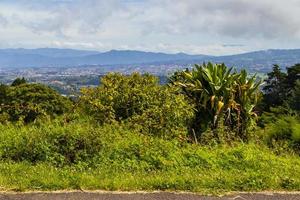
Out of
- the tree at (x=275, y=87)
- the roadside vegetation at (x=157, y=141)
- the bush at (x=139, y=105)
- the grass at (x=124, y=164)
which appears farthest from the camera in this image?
the tree at (x=275, y=87)

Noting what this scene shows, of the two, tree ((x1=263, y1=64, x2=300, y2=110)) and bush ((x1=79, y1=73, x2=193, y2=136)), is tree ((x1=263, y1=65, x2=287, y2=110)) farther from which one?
bush ((x1=79, y1=73, x2=193, y2=136))

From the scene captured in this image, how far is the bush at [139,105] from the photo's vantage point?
333 inches

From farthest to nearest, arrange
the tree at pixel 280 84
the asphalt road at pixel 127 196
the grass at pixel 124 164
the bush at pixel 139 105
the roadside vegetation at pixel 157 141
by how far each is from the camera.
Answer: the tree at pixel 280 84, the bush at pixel 139 105, the roadside vegetation at pixel 157 141, the grass at pixel 124 164, the asphalt road at pixel 127 196

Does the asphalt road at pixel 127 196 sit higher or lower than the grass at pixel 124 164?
lower

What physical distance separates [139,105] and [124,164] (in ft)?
9.70

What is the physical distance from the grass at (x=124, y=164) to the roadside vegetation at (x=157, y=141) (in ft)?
0.04

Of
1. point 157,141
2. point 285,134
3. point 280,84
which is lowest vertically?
point 280,84

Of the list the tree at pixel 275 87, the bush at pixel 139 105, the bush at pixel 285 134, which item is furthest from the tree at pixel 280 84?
the bush at pixel 139 105

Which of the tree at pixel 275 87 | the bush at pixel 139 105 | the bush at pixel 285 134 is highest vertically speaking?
the bush at pixel 139 105

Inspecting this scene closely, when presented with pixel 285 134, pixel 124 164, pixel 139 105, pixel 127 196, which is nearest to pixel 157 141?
pixel 124 164

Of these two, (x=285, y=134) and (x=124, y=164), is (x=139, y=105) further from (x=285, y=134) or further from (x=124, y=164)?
(x=124, y=164)

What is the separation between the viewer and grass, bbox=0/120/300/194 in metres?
5.45

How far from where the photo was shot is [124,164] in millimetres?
6258

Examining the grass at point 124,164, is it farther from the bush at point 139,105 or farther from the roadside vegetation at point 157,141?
the bush at point 139,105
